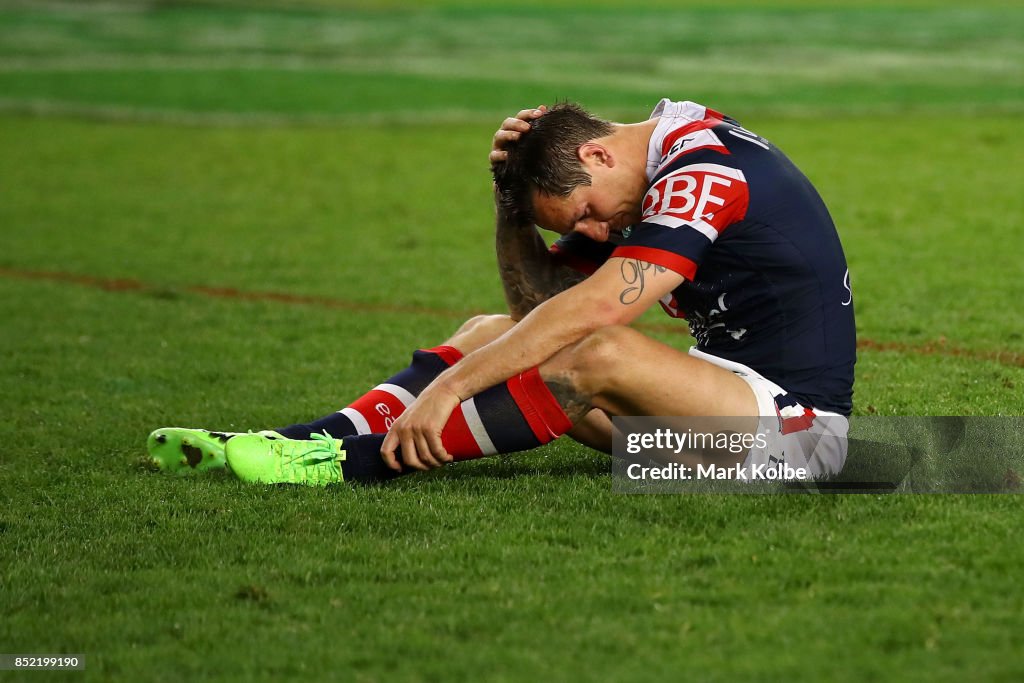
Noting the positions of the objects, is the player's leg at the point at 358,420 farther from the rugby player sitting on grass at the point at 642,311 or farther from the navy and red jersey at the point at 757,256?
the navy and red jersey at the point at 757,256

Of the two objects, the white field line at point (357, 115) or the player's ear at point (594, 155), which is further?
the white field line at point (357, 115)

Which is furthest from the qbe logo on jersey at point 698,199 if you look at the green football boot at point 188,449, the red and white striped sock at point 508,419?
the green football boot at point 188,449

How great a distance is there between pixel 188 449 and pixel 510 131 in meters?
2.02

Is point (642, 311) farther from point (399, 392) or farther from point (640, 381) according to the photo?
point (399, 392)

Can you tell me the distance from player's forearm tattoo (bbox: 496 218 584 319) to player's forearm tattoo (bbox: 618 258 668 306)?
1.16 meters

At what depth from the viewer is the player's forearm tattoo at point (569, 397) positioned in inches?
207

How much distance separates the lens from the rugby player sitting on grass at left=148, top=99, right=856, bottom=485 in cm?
519

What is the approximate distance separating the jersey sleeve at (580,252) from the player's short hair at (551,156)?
59 cm

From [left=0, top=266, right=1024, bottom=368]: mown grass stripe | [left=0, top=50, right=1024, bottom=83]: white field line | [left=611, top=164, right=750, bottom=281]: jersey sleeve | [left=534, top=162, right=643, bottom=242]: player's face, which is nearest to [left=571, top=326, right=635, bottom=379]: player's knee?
[left=611, top=164, right=750, bottom=281]: jersey sleeve

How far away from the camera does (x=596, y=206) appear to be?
5508 millimetres

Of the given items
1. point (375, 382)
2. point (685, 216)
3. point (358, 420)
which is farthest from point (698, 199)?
point (375, 382)

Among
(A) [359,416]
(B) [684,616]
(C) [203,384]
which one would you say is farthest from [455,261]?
(B) [684,616]

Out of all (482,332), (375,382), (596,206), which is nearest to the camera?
(596,206)

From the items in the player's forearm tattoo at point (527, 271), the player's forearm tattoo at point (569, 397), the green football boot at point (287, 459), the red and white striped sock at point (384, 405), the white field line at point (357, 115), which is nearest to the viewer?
the player's forearm tattoo at point (569, 397)
